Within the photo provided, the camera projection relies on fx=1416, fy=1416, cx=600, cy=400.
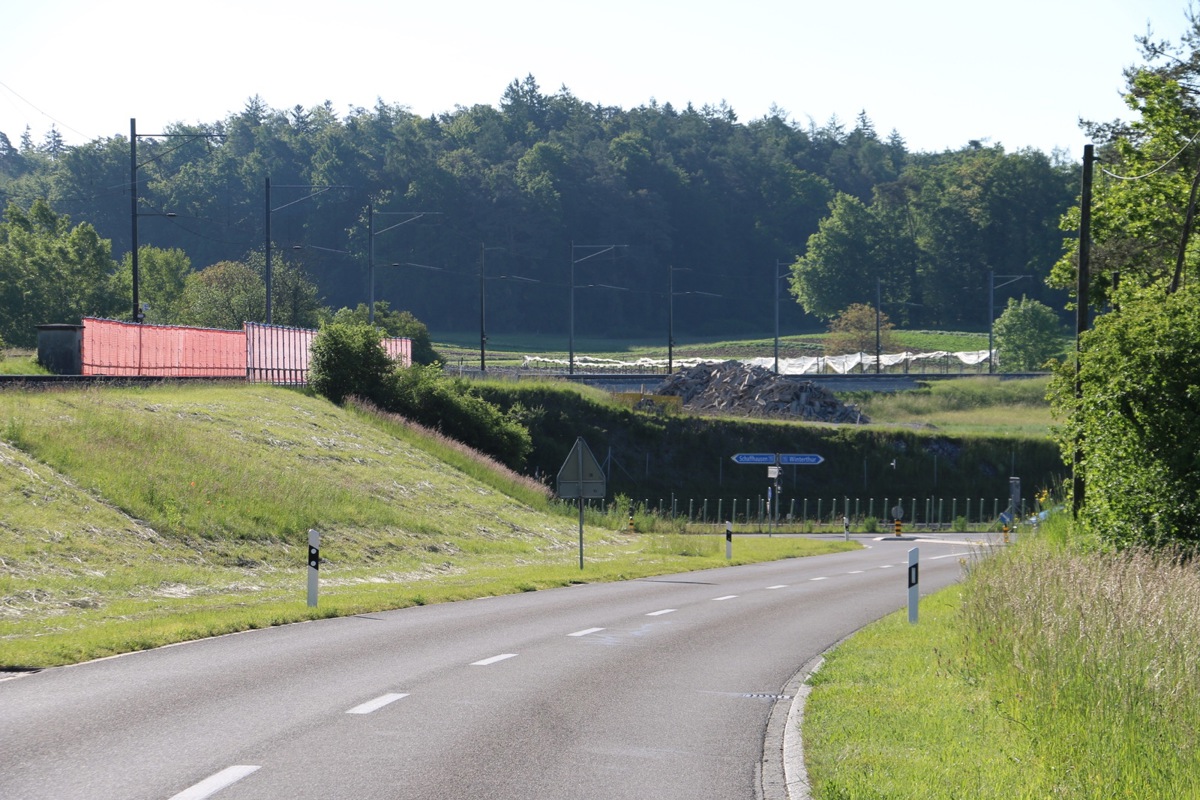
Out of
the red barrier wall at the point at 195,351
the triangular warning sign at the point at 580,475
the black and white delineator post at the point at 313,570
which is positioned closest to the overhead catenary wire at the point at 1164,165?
the triangular warning sign at the point at 580,475

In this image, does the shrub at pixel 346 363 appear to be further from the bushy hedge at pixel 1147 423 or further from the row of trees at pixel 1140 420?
the bushy hedge at pixel 1147 423

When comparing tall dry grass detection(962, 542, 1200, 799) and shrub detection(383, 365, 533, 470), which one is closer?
tall dry grass detection(962, 542, 1200, 799)

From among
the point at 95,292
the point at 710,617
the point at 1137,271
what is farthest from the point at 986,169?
the point at 710,617

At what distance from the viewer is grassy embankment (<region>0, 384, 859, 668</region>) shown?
19.5 metres

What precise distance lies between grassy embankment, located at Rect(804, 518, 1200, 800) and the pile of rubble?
70.1m

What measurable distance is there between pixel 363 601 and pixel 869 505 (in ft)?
183

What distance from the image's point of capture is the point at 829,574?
32.7m

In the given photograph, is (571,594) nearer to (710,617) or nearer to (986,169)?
(710,617)

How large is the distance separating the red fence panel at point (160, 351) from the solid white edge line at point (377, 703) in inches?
1366

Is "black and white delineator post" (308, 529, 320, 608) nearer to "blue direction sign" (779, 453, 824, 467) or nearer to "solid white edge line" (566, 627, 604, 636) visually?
"solid white edge line" (566, 627, 604, 636)

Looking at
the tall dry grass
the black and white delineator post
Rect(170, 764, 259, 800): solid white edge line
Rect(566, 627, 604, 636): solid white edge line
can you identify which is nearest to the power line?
Rect(566, 627, 604, 636): solid white edge line

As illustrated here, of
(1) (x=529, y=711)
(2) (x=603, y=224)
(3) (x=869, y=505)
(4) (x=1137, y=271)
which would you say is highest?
(2) (x=603, y=224)

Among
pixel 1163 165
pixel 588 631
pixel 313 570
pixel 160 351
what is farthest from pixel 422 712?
pixel 160 351

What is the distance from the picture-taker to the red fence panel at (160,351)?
44.8 m
